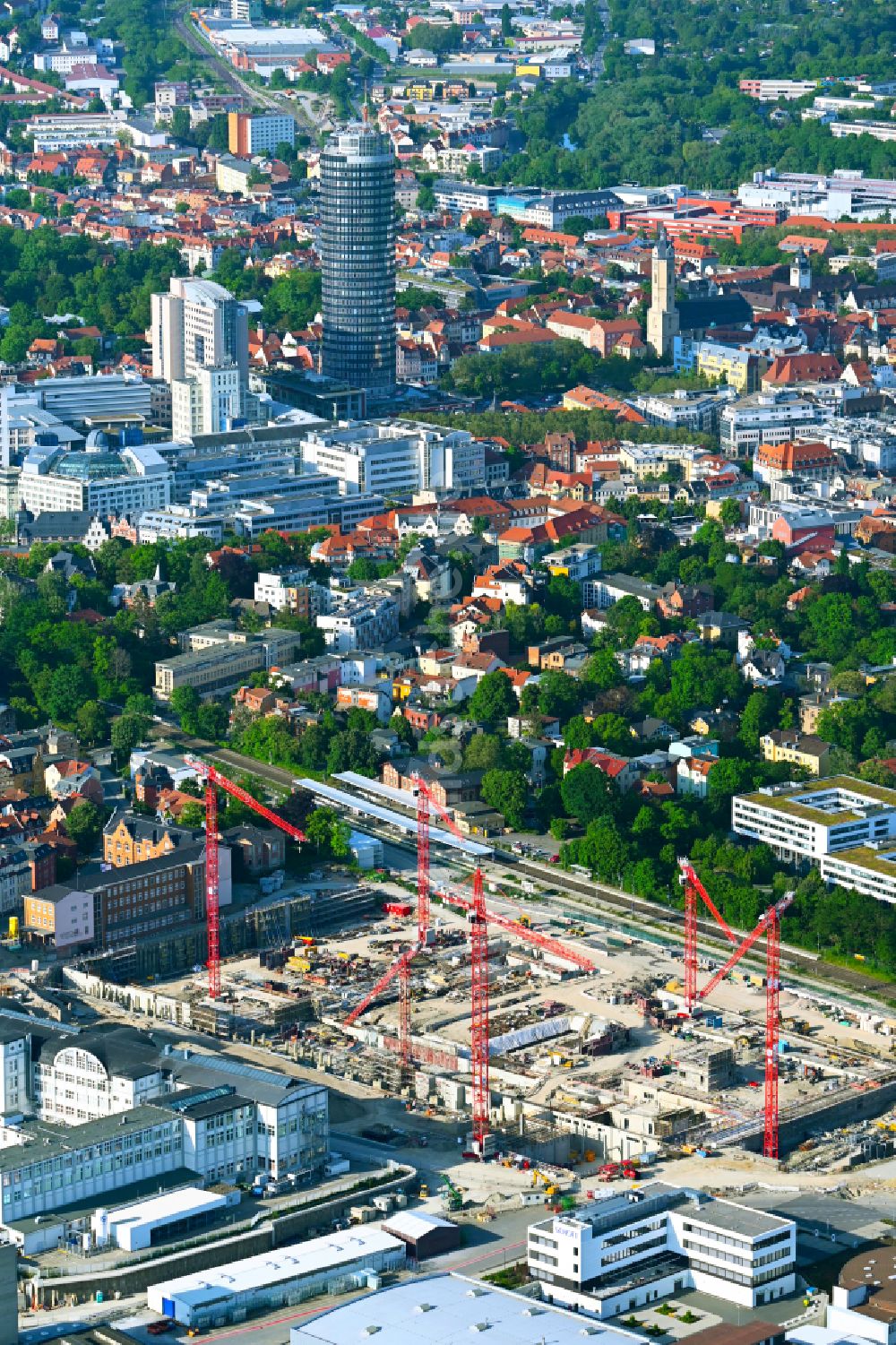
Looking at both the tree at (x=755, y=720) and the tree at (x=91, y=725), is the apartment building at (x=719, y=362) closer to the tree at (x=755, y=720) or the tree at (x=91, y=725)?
the tree at (x=755, y=720)

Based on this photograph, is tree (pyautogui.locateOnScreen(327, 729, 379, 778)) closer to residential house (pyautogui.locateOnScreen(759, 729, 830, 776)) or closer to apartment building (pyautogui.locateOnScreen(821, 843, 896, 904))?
residential house (pyautogui.locateOnScreen(759, 729, 830, 776))

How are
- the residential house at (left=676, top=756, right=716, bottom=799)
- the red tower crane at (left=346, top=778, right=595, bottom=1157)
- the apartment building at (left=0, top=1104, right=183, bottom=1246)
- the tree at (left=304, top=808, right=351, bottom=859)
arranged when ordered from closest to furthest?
1. the apartment building at (left=0, top=1104, right=183, bottom=1246)
2. the red tower crane at (left=346, top=778, right=595, bottom=1157)
3. the tree at (left=304, top=808, right=351, bottom=859)
4. the residential house at (left=676, top=756, right=716, bottom=799)

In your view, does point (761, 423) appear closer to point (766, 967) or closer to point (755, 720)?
point (755, 720)

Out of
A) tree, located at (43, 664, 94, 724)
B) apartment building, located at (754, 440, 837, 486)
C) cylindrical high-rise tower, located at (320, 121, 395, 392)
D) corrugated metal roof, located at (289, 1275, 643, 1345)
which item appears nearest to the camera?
corrugated metal roof, located at (289, 1275, 643, 1345)

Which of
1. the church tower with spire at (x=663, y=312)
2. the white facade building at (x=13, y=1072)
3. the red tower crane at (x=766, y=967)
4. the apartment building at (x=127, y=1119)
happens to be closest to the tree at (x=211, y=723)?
the red tower crane at (x=766, y=967)

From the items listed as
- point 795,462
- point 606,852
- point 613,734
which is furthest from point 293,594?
point 795,462

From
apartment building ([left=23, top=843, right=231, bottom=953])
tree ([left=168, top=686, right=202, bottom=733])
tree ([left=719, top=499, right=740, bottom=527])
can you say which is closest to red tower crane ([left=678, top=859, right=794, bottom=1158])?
apartment building ([left=23, top=843, right=231, bottom=953])
